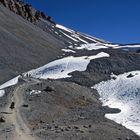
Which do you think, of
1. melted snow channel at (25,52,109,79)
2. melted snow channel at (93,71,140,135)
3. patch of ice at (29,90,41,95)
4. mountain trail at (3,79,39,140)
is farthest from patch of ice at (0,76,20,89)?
melted snow channel at (93,71,140,135)

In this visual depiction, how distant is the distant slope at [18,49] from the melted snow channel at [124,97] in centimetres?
1796

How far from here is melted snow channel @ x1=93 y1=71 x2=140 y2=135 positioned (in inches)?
1241

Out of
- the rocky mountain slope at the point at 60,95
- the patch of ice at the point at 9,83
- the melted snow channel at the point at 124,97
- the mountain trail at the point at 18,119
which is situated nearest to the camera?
the mountain trail at the point at 18,119

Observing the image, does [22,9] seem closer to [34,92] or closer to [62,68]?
[62,68]

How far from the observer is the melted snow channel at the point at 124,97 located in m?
31.5

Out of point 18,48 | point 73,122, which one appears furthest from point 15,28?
point 73,122

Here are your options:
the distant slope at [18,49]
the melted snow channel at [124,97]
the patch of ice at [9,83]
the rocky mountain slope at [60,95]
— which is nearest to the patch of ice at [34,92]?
the rocky mountain slope at [60,95]

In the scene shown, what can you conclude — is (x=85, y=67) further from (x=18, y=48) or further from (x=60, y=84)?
(x=18, y=48)

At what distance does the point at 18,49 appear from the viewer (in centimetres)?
8156

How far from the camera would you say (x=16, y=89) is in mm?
45406

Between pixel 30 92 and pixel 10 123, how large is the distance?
13.6m

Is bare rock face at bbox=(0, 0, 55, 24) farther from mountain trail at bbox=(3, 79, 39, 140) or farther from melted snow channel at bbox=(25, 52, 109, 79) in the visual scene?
Answer: mountain trail at bbox=(3, 79, 39, 140)

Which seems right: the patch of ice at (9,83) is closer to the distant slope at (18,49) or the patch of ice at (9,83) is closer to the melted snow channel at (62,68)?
the distant slope at (18,49)

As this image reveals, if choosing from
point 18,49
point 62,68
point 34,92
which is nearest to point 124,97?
point 34,92
